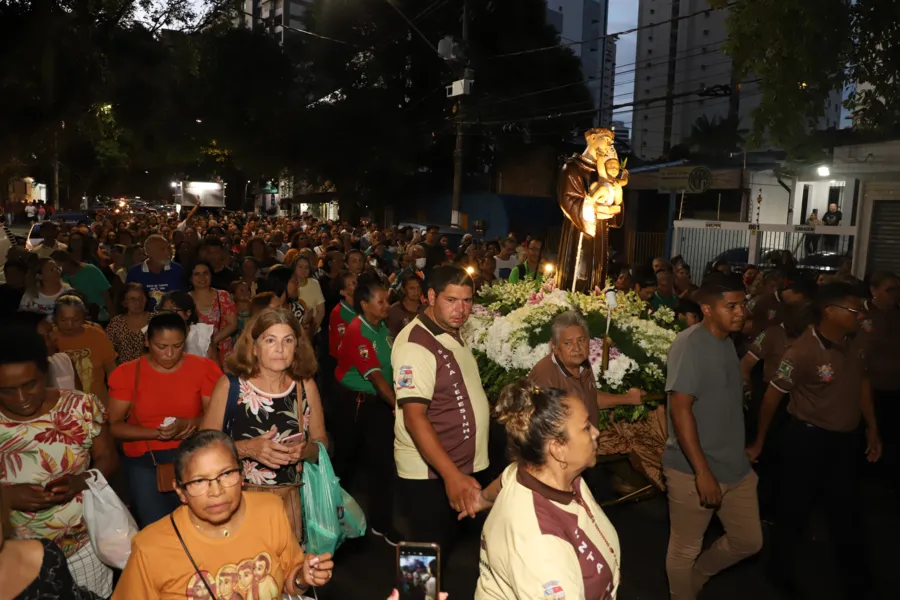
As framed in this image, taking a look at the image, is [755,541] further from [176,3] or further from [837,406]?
[176,3]

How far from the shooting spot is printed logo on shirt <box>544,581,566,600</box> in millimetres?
2408

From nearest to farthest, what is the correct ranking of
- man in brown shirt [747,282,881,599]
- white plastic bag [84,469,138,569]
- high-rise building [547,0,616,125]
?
white plastic bag [84,469,138,569], man in brown shirt [747,282,881,599], high-rise building [547,0,616,125]

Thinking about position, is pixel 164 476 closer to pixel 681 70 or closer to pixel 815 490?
pixel 815 490

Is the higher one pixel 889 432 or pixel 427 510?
pixel 427 510

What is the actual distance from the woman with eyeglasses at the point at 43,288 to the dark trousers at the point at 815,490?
6.27 m

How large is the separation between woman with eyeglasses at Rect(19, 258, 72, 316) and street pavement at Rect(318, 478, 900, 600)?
3.67m

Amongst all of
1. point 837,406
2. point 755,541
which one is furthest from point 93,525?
point 837,406

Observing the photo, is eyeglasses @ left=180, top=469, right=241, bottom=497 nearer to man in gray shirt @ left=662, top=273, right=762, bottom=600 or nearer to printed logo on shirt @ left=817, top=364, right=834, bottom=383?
man in gray shirt @ left=662, top=273, right=762, bottom=600

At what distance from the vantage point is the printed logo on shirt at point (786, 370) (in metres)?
5.26

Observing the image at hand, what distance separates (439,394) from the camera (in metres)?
4.19

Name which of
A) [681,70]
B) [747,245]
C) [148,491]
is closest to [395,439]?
[148,491]

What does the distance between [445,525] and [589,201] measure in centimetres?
477

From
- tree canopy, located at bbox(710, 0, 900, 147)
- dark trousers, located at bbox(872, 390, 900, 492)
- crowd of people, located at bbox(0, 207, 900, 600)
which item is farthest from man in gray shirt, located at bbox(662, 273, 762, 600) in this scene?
tree canopy, located at bbox(710, 0, 900, 147)

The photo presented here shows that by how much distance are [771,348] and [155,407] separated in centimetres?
500
